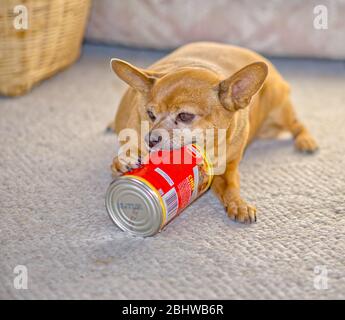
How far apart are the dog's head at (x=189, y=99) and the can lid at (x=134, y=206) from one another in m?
0.14

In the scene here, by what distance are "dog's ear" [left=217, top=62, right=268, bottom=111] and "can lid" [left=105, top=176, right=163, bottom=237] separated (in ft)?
1.06

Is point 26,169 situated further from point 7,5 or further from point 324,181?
point 324,181

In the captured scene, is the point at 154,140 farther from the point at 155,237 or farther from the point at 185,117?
the point at 155,237

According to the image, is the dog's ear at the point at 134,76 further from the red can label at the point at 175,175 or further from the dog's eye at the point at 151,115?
the red can label at the point at 175,175

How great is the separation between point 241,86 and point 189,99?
135 millimetres

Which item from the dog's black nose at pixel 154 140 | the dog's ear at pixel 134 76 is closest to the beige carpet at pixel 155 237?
the dog's black nose at pixel 154 140

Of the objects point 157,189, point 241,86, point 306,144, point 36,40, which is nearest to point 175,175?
point 157,189

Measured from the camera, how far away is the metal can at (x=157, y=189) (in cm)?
136

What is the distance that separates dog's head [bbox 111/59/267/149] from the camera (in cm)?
146

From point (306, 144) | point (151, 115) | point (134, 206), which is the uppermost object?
point (151, 115)

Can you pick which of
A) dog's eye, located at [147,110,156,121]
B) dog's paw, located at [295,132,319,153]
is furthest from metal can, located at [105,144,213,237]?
dog's paw, located at [295,132,319,153]

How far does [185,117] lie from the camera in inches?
57.9

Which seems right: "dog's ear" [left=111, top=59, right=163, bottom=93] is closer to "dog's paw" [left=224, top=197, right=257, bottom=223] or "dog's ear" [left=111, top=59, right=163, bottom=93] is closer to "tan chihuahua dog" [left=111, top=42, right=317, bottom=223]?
"tan chihuahua dog" [left=111, top=42, right=317, bottom=223]
